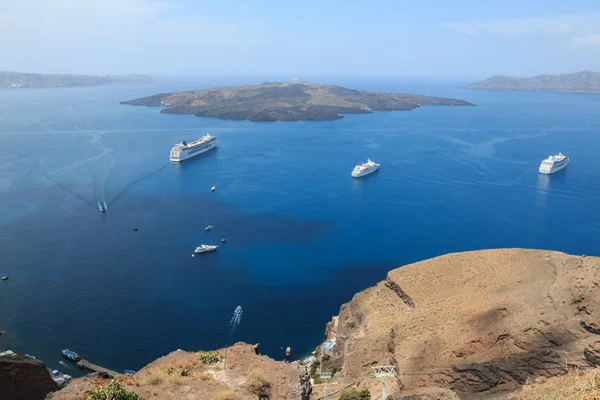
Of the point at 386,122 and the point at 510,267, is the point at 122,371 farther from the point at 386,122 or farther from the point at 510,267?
the point at 386,122

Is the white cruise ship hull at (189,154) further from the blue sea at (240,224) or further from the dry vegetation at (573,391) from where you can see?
the dry vegetation at (573,391)

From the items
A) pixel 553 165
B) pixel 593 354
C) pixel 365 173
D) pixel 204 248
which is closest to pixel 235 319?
pixel 204 248

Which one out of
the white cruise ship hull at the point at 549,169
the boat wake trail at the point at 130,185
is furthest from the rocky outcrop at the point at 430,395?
the white cruise ship hull at the point at 549,169

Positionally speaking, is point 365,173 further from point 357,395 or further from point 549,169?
point 357,395

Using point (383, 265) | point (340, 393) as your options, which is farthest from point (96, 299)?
point (383, 265)

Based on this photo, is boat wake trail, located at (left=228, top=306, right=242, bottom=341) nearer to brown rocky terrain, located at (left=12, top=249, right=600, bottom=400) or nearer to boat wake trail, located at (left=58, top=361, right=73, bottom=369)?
brown rocky terrain, located at (left=12, top=249, right=600, bottom=400)

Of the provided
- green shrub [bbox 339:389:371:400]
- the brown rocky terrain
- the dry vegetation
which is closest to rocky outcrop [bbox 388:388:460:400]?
the brown rocky terrain
